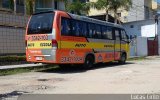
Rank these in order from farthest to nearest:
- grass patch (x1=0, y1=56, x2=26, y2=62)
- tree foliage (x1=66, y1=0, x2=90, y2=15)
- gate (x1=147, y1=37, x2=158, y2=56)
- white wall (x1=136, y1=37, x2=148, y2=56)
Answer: tree foliage (x1=66, y1=0, x2=90, y2=15) → gate (x1=147, y1=37, x2=158, y2=56) → white wall (x1=136, y1=37, x2=148, y2=56) → grass patch (x1=0, y1=56, x2=26, y2=62)

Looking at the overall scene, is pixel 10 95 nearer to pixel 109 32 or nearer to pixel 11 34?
pixel 11 34

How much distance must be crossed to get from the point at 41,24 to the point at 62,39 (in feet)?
4.51

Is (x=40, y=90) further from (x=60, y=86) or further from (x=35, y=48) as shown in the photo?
(x=35, y=48)

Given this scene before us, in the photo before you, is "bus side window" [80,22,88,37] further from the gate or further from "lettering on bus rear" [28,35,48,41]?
the gate

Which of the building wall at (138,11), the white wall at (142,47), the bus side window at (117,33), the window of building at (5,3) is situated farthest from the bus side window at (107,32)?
the building wall at (138,11)

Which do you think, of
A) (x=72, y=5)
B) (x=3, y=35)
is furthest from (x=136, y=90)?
(x=72, y=5)

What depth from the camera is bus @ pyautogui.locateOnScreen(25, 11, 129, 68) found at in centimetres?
1650

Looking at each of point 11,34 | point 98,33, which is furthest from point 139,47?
point 11,34

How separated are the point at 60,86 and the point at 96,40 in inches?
319

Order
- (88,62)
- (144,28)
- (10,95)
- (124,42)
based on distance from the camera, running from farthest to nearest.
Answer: (144,28) < (124,42) < (88,62) < (10,95)

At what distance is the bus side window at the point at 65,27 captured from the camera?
660 inches

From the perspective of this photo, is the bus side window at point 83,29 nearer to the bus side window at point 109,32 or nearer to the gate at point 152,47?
the bus side window at point 109,32

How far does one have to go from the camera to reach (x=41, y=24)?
55.9ft

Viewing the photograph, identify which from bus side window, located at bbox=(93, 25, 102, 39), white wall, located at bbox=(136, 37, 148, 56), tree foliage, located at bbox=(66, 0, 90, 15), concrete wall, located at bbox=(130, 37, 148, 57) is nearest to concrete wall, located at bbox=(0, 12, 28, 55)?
bus side window, located at bbox=(93, 25, 102, 39)
